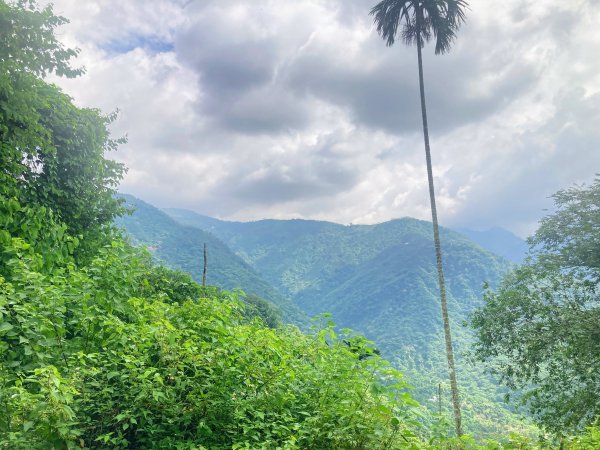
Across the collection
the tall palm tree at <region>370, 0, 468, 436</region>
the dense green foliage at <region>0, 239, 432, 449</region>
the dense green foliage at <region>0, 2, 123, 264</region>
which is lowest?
the dense green foliage at <region>0, 239, 432, 449</region>

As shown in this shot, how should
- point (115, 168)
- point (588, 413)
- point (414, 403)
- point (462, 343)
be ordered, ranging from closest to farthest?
point (414, 403), point (115, 168), point (588, 413), point (462, 343)

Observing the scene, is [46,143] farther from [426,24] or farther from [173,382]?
[426,24]

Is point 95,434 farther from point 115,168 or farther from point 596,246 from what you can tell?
point 596,246

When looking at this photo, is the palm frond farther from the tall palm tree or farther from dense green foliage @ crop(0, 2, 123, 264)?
dense green foliage @ crop(0, 2, 123, 264)

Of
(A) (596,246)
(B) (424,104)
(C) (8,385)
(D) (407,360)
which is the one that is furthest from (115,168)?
(D) (407,360)

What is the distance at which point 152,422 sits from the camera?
450cm

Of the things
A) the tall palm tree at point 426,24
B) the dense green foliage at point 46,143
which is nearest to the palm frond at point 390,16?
the tall palm tree at point 426,24

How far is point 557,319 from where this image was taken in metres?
17.2

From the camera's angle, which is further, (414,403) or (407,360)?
(407,360)

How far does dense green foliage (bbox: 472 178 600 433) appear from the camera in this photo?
1598cm

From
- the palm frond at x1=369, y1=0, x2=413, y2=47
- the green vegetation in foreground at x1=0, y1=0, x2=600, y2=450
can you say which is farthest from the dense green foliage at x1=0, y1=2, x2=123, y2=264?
the palm frond at x1=369, y1=0, x2=413, y2=47

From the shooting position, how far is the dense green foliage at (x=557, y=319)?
52.4ft

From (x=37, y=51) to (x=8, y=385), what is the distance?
9.35 metres

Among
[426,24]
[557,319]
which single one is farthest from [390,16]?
[557,319]
